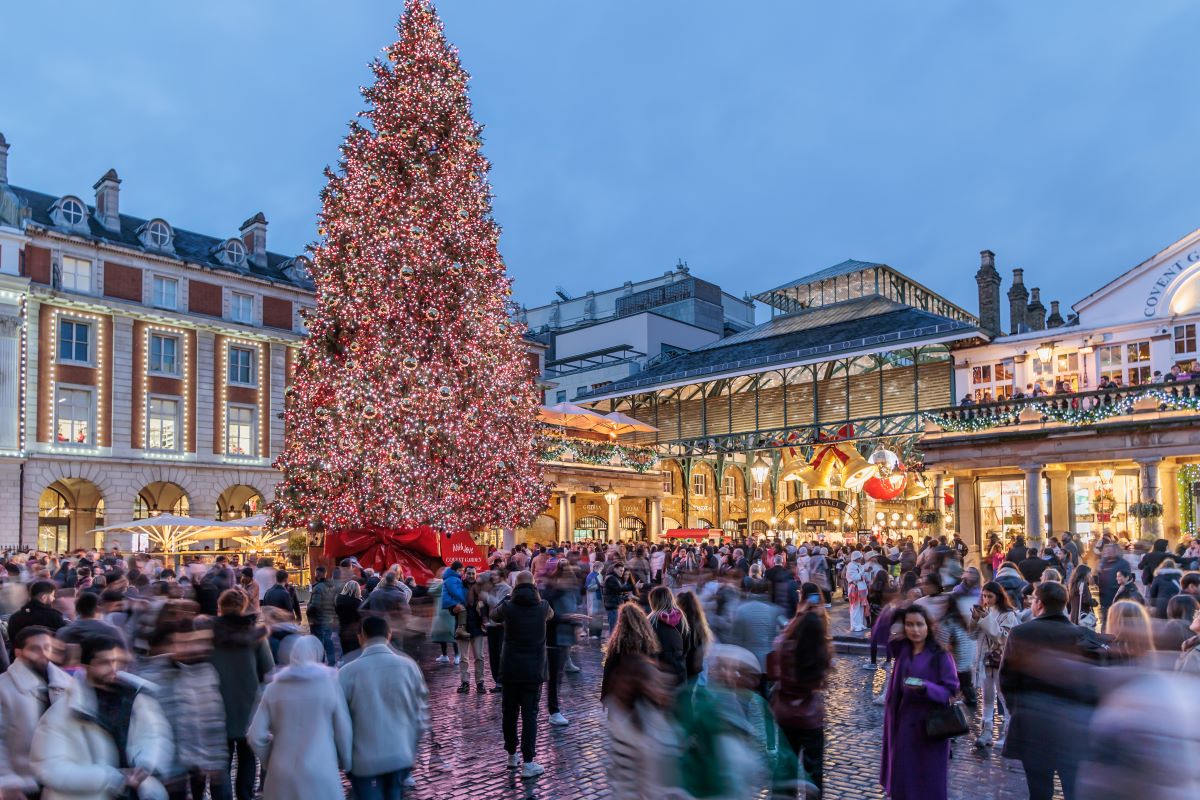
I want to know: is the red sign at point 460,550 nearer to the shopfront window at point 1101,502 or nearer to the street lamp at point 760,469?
the street lamp at point 760,469

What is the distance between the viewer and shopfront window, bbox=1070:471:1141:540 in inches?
1011

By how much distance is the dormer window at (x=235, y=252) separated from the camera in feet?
141

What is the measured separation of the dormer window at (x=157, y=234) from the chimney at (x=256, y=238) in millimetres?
4674

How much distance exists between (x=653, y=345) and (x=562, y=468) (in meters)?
19.0

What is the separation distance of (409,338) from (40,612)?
13765mm

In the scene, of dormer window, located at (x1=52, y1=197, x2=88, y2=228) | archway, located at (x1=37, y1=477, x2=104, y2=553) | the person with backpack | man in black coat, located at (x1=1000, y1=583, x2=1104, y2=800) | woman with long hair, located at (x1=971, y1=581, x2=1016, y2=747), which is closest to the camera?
man in black coat, located at (x1=1000, y1=583, x2=1104, y2=800)

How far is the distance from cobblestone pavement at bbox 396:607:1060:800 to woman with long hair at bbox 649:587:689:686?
1231 mm

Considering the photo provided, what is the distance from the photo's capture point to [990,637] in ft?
30.2

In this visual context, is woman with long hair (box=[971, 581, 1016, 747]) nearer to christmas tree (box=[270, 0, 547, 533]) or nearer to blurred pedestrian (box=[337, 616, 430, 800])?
blurred pedestrian (box=[337, 616, 430, 800])

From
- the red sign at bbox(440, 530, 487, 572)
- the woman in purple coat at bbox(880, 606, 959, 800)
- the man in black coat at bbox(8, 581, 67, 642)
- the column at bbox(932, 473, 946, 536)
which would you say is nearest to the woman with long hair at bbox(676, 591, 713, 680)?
the woman in purple coat at bbox(880, 606, 959, 800)

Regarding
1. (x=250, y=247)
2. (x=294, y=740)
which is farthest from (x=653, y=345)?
Answer: (x=294, y=740)

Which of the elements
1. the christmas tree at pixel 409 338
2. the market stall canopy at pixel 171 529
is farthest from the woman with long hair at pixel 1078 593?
the market stall canopy at pixel 171 529

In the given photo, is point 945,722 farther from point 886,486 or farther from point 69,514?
point 69,514

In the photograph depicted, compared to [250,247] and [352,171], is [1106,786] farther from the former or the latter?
[250,247]
